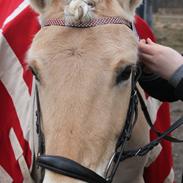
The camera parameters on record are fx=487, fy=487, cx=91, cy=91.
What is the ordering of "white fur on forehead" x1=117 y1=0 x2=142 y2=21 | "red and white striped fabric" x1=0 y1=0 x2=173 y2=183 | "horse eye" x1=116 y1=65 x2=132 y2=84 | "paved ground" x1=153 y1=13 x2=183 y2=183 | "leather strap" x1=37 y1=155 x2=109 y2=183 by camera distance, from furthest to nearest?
"paved ground" x1=153 y1=13 x2=183 y2=183 → "red and white striped fabric" x1=0 y1=0 x2=173 y2=183 → "white fur on forehead" x1=117 y1=0 x2=142 y2=21 → "horse eye" x1=116 y1=65 x2=132 y2=84 → "leather strap" x1=37 y1=155 x2=109 y2=183

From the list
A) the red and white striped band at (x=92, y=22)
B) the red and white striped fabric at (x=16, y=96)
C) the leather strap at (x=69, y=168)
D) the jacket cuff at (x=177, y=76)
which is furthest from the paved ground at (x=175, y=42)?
the leather strap at (x=69, y=168)

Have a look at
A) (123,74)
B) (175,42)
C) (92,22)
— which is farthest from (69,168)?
(175,42)

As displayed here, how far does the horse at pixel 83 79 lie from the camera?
1.93 metres

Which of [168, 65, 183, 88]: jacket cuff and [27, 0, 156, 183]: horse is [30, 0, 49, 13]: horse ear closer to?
[27, 0, 156, 183]: horse

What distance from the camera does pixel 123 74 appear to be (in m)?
2.11

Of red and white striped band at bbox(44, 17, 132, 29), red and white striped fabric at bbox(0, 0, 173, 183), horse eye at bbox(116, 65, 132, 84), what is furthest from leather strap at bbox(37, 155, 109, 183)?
red and white striped fabric at bbox(0, 0, 173, 183)

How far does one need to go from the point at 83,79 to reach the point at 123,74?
20 cm

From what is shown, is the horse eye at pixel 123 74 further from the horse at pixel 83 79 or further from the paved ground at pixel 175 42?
the paved ground at pixel 175 42

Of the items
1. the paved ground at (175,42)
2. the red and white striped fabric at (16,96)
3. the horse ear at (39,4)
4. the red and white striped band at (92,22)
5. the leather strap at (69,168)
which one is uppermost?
the horse ear at (39,4)

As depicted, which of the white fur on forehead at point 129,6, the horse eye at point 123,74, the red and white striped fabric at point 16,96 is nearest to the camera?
the horse eye at point 123,74

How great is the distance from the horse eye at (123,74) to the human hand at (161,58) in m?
0.37

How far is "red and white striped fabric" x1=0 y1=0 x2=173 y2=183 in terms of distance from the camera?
3.04m

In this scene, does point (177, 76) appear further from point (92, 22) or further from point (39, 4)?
point (39, 4)

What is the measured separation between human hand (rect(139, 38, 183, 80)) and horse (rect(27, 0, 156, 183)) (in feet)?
0.71
